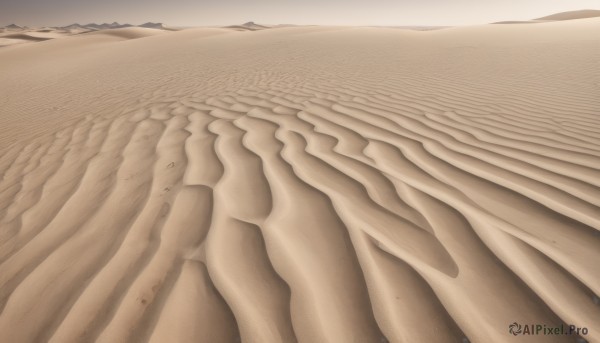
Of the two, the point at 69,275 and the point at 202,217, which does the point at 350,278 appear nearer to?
the point at 202,217

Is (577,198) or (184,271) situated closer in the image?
(184,271)

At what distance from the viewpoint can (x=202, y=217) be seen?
1773 millimetres

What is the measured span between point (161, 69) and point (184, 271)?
8.98 meters

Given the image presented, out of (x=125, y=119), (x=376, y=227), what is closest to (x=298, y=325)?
(x=376, y=227)

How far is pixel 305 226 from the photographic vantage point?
1.67 metres

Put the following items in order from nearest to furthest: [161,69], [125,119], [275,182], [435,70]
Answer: [275,182]
[125,119]
[435,70]
[161,69]

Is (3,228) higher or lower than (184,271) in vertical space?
lower

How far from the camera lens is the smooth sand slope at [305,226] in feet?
3.96

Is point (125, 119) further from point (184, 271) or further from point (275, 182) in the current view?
point (184, 271)

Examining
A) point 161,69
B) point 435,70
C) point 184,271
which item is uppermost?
point 184,271

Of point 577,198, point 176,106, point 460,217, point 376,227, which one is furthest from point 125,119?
point 577,198

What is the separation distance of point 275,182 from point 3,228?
1.43m

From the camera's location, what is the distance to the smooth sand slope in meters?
1.21

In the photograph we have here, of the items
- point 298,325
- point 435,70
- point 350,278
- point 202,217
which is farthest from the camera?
point 435,70
